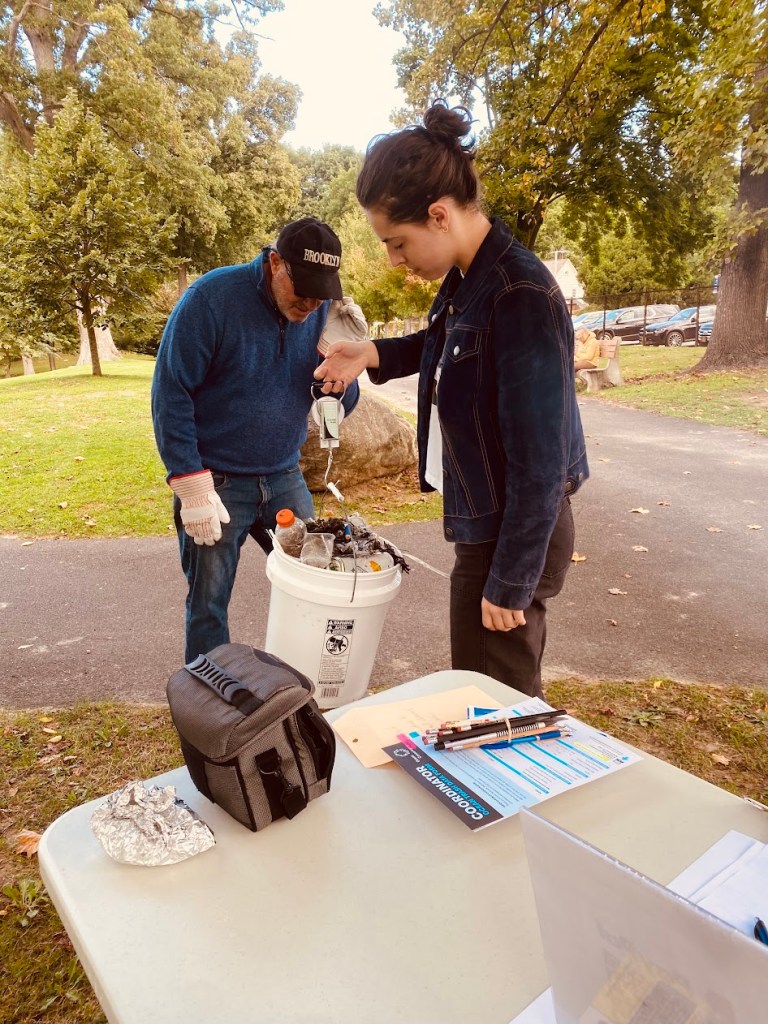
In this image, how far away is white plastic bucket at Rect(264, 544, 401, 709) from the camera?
222cm

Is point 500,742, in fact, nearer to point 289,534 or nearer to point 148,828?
point 148,828

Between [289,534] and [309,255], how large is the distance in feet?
3.14

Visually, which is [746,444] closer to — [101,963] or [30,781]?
[30,781]

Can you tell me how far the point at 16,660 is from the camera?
12.0ft

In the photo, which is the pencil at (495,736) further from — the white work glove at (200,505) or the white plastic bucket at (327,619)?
the white work glove at (200,505)

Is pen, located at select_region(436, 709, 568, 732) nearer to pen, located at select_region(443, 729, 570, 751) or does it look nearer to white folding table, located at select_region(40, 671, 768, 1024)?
pen, located at select_region(443, 729, 570, 751)

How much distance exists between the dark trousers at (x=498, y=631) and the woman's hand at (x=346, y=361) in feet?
2.48

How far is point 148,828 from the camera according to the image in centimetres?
106

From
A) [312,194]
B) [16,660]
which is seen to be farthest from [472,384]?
[312,194]

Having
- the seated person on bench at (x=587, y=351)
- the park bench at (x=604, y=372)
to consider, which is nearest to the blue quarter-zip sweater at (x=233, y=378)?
the seated person on bench at (x=587, y=351)

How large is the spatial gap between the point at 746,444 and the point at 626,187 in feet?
18.5

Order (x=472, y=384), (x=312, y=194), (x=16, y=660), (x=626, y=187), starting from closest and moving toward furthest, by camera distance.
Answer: (x=472, y=384) < (x=16, y=660) < (x=626, y=187) < (x=312, y=194)

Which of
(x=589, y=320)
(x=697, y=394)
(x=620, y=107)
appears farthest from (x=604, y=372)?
(x=589, y=320)

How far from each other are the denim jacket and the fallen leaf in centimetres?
181
